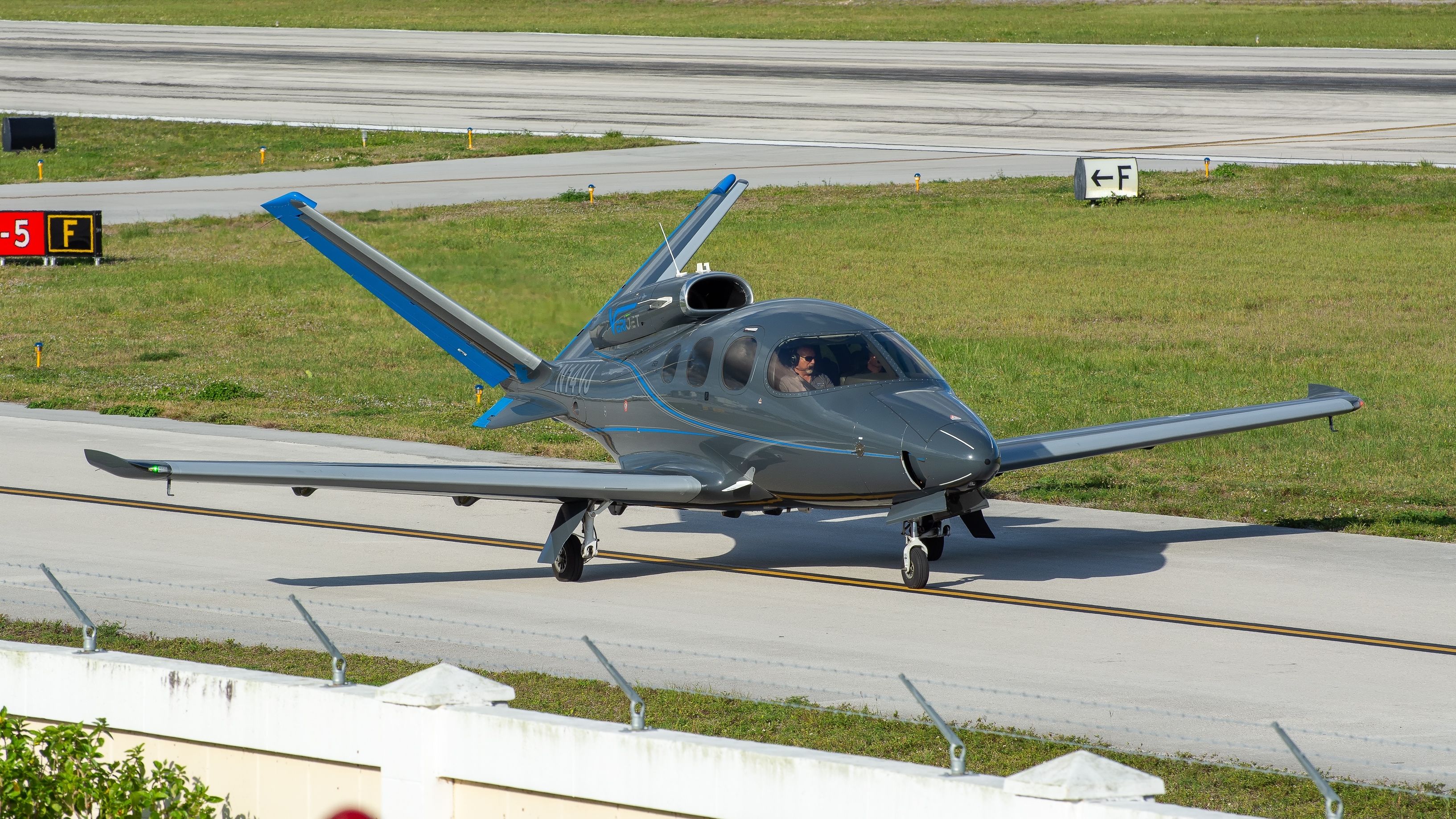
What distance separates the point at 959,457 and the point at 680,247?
7.30 meters

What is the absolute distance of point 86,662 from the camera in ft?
33.9

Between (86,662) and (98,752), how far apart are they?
642 mm

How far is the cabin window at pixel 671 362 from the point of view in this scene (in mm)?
17938

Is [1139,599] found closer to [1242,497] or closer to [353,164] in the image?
[1242,497]

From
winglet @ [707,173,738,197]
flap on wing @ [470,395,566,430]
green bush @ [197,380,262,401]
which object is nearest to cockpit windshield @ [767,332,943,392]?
flap on wing @ [470,395,566,430]

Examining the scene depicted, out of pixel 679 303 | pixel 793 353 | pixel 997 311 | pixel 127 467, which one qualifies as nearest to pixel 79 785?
pixel 127 467

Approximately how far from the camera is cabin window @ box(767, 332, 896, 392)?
16.5 metres

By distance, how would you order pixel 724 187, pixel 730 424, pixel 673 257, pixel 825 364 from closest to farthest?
pixel 825 364, pixel 730 424, pixel 673 257, pixel 724 187

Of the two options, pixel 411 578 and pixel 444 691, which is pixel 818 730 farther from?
pixel 411 578

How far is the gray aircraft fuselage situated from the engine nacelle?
0.14m

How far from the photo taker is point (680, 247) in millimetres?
21406

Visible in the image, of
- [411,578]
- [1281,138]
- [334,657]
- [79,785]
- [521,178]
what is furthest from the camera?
[1281,138]

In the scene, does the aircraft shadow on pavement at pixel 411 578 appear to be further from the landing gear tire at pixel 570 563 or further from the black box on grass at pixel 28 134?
the black box on grass at pixel 28 134

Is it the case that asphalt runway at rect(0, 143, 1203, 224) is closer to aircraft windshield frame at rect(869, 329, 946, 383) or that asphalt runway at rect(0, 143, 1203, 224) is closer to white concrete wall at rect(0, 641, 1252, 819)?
aircraft windshield frame at rect(869, 329, 946, 383)
